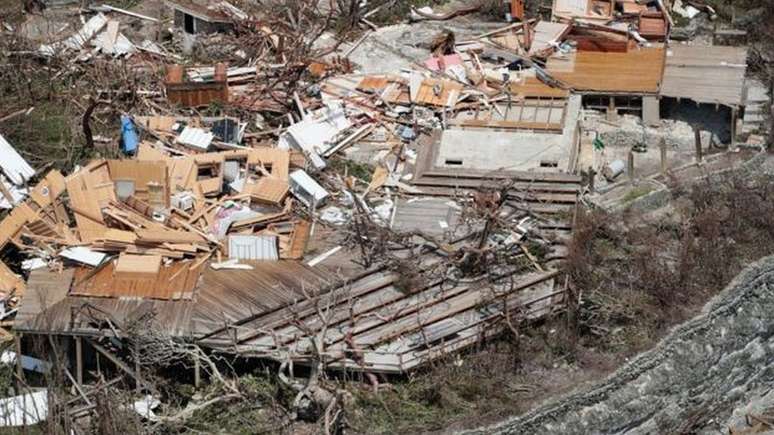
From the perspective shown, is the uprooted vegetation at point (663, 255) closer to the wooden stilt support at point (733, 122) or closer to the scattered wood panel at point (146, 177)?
the wooden stilt support at point (733, 122)

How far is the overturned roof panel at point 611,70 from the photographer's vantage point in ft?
95.3

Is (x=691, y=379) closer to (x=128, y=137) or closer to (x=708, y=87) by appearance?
(x=708, y=87)

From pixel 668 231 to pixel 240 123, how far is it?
340 inches

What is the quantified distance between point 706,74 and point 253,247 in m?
10.9

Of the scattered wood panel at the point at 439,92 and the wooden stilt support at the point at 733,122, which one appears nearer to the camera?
the wooden stilt support at the point at 733,122

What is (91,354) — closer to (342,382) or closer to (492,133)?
(342,382)

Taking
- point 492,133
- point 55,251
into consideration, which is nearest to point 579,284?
point 492,133

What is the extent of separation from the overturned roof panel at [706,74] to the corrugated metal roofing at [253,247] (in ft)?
30.6

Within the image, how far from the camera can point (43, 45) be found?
3022 cm

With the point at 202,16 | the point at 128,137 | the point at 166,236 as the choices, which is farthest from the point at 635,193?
the point at 202,16

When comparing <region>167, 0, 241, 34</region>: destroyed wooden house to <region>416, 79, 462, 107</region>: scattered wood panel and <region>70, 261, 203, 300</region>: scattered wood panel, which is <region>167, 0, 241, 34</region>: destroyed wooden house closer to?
<region>416, 79, 462, 107</region>: scattered wood panel

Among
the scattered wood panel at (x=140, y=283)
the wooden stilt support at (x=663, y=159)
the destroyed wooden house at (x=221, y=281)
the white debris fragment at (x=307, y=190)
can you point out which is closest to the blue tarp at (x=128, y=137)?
the destroyed wooden house at (x=221, y=281)

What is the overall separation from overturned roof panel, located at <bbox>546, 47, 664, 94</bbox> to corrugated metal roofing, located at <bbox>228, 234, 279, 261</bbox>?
8266mm

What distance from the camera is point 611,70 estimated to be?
29.7 meters
